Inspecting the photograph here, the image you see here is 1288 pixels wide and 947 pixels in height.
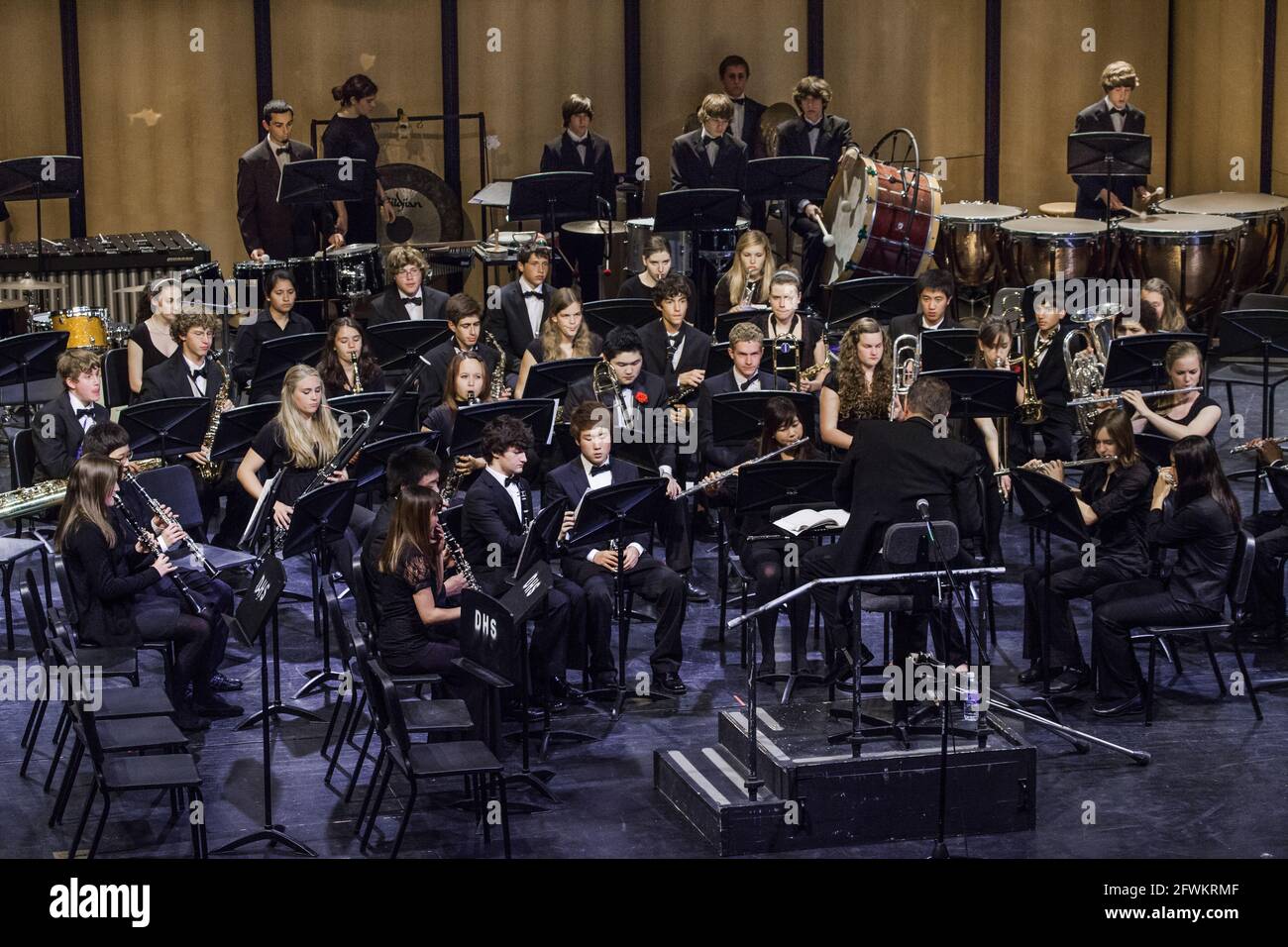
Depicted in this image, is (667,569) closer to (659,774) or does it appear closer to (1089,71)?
(659,774)

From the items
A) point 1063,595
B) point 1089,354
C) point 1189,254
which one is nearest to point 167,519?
point 1063,595

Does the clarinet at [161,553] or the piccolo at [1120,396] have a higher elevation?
the piccolo at [1120,396]

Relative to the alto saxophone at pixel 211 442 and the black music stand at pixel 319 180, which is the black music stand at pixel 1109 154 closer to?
the black music stand at pixel 319 180

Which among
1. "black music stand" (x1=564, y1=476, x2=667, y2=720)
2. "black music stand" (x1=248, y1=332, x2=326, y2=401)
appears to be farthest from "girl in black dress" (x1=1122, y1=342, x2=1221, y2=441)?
"black music stand" (x1=248, y1=332, x2=326, y2=401)

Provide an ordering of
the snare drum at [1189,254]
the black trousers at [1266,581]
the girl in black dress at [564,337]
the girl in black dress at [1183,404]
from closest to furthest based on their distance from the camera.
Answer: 1. the black trousers at [1266,581]
2. the girl in black dress at [1183,404]
3. the girl in black dress at [564,337]
4. the snare drum at [1189,254]

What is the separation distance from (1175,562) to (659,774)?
7.76 ft

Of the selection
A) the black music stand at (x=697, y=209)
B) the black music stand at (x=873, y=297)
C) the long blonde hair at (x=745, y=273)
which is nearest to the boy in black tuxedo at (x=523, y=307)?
the black music stand at (x=697, y=209)

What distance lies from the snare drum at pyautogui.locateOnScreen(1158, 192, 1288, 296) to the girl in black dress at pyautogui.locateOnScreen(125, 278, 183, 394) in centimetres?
659

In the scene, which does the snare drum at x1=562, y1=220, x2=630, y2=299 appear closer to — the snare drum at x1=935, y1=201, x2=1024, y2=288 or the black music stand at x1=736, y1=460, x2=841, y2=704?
the snare drum at x1=935, y1=201, x2=1024, y2=288

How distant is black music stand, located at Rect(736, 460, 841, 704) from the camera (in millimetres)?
8055

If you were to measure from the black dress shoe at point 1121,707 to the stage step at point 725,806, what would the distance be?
1736mm

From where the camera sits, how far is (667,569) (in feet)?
27.3

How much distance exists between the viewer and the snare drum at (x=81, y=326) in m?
11.7

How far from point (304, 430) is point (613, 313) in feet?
7.68
